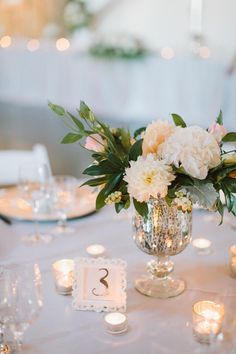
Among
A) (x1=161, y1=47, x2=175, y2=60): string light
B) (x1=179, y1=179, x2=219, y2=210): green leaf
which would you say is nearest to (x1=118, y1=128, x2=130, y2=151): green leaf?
(x1=179, y1=179, x2=219, y2=210): green leaf

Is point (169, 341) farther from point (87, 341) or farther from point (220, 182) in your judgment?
point (220, 182)

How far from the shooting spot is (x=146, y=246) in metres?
1.24

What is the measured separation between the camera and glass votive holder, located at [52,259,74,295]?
48.7 inches

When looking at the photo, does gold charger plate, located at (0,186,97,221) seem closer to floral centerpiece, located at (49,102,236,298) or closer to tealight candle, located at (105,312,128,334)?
floral centerpiece, located at (49,102,236,298)

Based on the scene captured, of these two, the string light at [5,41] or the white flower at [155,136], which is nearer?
the white flower at [155,136]

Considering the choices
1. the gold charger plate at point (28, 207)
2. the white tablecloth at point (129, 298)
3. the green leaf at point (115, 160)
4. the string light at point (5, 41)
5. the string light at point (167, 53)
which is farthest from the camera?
the string light at point (5, 41)

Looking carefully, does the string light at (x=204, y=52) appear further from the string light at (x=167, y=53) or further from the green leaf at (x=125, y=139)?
the green leaf at (x=125, y=139)

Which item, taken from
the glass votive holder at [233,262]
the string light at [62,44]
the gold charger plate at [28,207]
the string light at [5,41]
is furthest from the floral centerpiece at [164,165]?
the string light at [5,41]

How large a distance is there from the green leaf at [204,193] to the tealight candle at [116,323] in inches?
11.9

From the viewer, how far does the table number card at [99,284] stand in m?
1.17

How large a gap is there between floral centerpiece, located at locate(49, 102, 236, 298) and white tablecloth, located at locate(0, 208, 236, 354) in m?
0.06

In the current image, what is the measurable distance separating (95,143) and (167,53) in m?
4.64

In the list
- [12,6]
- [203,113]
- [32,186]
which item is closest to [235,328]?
[32,186]

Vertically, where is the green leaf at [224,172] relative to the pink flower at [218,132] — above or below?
below
